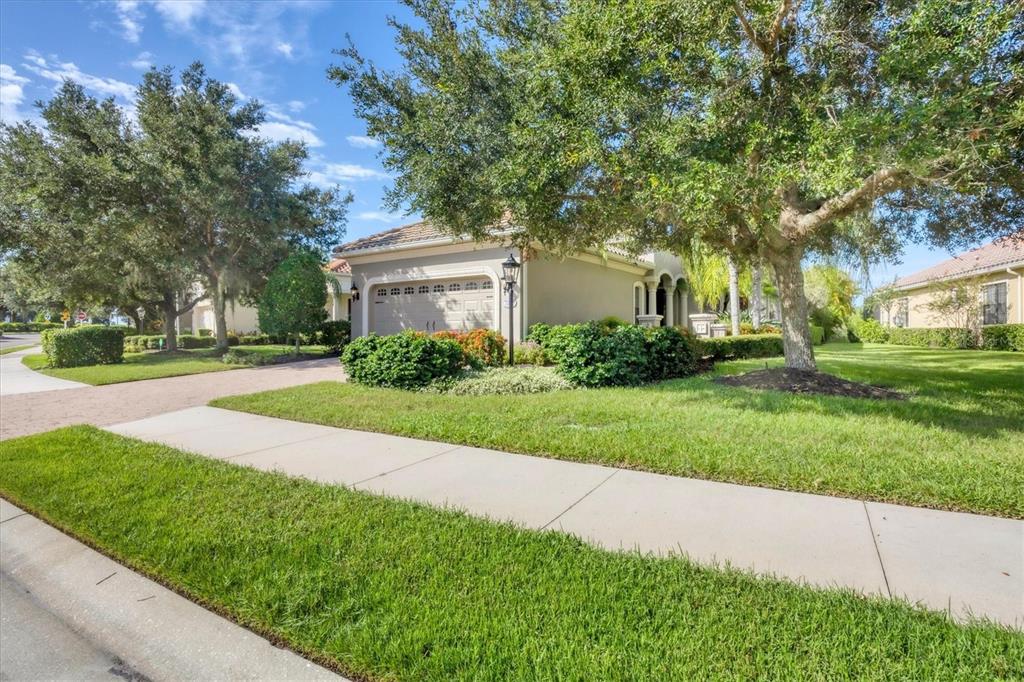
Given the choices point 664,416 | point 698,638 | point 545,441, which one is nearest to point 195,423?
point 545,441

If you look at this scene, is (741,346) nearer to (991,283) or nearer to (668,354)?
(668,354)

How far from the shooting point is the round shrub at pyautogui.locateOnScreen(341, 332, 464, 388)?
9383 mm

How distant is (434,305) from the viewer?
15.4m

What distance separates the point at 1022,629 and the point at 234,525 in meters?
4.26

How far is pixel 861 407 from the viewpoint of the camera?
641 cm

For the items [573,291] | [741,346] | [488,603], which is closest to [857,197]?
[488,603]

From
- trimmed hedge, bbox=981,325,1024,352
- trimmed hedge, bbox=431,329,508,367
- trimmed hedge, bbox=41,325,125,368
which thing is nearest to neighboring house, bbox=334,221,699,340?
trimmed hedge, bbox=431,329,508,367

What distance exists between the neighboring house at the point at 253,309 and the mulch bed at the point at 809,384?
13.7 m

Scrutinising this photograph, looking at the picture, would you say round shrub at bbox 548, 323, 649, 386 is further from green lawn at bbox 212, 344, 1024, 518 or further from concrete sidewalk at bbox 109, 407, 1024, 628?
concrete sidewalk at bbox 109, 407, 1024, 628

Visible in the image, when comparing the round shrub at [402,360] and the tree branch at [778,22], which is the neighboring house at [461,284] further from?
the tree branch at [778,22]

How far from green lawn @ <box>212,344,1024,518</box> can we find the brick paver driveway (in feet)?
4.32

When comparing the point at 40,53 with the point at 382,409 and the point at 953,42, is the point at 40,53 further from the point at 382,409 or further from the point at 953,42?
the point at 953,42

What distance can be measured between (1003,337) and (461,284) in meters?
18.9

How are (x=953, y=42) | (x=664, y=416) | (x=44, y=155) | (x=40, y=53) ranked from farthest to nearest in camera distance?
1. (x=44, y=155)
2. (x=40, y=53)
3. (x=664, y=416)
4. (x=953, y=42)
